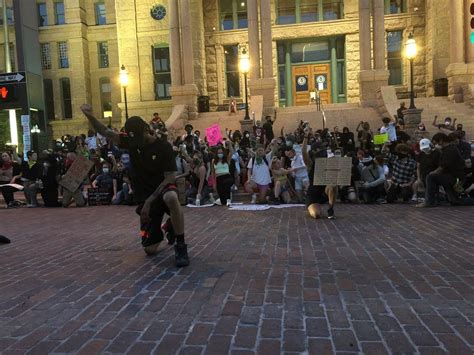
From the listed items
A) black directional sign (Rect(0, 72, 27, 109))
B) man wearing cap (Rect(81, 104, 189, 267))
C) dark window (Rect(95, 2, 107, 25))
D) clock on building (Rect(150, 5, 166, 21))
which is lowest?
man wearing cap (Rect(81, 104, 189, 267))

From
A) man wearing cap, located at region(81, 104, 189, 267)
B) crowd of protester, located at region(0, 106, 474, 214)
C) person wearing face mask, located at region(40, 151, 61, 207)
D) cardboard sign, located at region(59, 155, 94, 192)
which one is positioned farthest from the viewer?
person wearing face mask, located at region(40, 151, 61, 207)

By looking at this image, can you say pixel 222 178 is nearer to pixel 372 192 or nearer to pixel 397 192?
pixel 372 192

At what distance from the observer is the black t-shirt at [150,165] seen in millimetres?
5758

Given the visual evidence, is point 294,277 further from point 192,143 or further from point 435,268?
point 192,143

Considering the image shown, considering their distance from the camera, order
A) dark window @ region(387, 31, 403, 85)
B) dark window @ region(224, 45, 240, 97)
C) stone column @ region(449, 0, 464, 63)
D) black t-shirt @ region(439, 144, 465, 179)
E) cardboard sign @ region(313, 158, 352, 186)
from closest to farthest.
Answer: cardboard sign @ region(313, 158, 352, 186)
black t-shirt @ region(439, 144, 465, 179)
stone column @ region(449, 0, 464, 63)
dark window @ region(387, 31, 403, 85)
dark window @ region(224, 45, 240, 97)

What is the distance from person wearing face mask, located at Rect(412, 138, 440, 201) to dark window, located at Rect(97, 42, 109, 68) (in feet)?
113

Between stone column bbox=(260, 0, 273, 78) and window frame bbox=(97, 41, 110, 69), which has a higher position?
window frame bbox=(97, 41, 110, 69)

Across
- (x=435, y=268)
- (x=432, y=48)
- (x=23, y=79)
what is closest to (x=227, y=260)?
(x=435, y=268)

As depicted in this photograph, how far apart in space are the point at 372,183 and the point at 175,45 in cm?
1754

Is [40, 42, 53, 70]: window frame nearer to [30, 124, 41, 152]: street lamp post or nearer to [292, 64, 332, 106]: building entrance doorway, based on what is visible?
[292, 64, 332, 106]: building entrance doorway

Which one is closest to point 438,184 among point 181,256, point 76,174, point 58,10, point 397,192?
point 397,192

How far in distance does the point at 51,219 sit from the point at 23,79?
32.0ft

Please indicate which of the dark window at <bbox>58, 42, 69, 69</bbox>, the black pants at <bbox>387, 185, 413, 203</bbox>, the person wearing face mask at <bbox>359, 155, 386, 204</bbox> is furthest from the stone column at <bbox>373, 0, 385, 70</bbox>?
the dark window at <bbox>58, 42, 69, 69</bbox>

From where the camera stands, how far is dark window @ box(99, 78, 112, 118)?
136 feet
